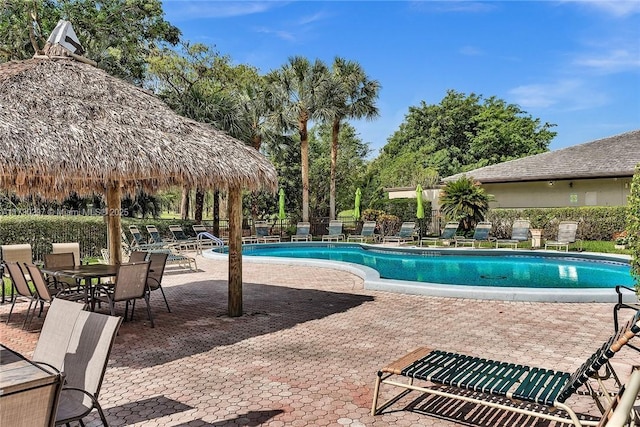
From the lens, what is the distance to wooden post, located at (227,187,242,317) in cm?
778

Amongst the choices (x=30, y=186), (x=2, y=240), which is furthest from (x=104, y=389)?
(x=2, y=240)

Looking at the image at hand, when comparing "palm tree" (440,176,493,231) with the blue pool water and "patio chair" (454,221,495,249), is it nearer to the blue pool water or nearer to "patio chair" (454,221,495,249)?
"patio chair" (454,221,495,249)

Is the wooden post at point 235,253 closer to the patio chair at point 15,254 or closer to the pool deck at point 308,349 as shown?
the pool deck at point 308,349

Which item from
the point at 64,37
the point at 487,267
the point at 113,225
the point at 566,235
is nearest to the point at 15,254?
the point at 113,225

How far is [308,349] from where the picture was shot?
5.95m

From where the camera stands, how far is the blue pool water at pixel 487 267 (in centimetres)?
1284

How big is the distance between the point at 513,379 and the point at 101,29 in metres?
25.2

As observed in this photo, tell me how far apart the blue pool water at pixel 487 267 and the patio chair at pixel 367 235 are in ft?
5.04

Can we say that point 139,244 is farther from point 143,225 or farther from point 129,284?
point 129,284

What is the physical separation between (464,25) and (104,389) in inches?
469

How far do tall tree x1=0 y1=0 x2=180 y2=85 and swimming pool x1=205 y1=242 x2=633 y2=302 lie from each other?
37.2 feet

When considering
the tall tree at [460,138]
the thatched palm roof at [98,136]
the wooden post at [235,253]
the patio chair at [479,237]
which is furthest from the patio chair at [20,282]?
the tall tree at [460,138]

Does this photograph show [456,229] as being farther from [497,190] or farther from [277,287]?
[277,287]

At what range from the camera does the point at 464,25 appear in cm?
1249
